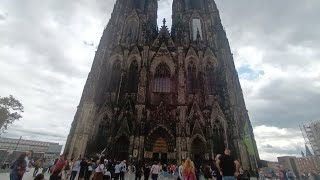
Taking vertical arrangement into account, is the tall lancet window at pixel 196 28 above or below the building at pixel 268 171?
above

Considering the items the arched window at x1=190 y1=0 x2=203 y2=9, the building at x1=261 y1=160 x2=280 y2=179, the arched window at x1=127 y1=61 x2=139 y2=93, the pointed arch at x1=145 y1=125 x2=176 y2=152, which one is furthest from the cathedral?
the arched window at x1=190 y1=0 x2=203 y2=9

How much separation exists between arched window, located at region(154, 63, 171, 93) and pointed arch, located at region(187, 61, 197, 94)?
2452 millimetres

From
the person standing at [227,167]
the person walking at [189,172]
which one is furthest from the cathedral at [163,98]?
the person standing at [227,167]

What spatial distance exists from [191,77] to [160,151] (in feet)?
31.8

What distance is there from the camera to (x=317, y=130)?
189 ft

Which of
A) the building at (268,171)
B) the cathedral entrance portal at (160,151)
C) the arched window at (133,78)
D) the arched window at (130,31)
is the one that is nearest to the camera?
the building at (268,171)

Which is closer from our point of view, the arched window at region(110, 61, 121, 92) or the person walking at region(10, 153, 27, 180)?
the person walking at region(10, 153, 27, 180)

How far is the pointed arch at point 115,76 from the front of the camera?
84.7ft

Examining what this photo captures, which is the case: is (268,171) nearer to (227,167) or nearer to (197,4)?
(197,4)

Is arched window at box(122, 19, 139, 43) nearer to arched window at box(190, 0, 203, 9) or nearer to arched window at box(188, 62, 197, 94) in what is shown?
arched window at box(188, 62, 197, 94)

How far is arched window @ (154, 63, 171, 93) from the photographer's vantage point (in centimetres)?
2630

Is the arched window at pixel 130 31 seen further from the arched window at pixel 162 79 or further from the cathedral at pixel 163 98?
the arched window at pixel 162 79

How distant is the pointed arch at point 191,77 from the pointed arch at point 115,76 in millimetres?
8510

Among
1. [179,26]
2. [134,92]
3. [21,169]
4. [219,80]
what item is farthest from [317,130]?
[21,169]
